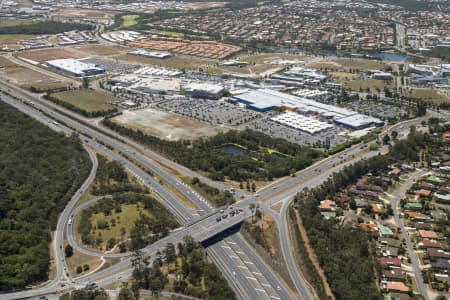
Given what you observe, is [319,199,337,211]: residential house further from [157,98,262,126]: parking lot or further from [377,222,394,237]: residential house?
[157,98,262,126]: parking lot

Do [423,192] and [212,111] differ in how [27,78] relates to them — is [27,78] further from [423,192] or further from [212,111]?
[423,192]

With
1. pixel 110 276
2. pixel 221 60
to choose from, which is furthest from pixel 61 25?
pixel 110 276

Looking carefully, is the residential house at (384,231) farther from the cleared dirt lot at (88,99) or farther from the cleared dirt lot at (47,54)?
the cleared dirt lot at (47,54)

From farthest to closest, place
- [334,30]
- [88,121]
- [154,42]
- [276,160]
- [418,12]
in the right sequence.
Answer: [418,12] < [334,30] < [154,42] < [88,121] < [276,160]

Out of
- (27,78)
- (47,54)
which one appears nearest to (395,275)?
(27,78)

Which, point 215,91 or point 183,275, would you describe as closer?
point 183,275

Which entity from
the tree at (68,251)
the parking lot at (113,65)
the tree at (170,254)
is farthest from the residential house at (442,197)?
the parking lot at (113,65)

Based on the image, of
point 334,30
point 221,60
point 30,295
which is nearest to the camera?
point 30,295

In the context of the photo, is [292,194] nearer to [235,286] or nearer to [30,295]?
[235,286]
